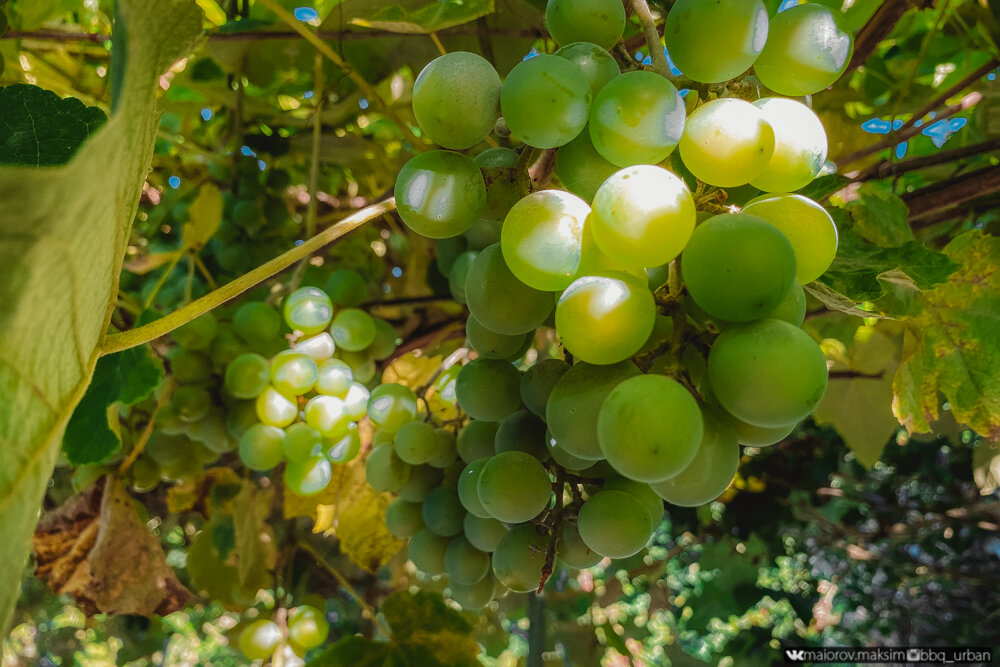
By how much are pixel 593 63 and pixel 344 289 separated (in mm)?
541

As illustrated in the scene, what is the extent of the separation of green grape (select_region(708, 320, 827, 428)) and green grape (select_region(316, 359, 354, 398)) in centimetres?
52

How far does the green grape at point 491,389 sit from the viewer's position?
52cm

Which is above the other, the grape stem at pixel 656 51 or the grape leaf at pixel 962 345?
the grape stem at pixel 656 51

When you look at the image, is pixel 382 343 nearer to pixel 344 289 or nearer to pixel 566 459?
pixel 344 289

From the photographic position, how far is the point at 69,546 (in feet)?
2.90

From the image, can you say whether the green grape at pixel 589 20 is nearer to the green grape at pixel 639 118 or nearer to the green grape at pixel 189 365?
the green grape at pixel 639 118

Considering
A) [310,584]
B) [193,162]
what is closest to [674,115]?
[193,162]

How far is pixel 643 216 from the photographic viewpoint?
1.08 feet

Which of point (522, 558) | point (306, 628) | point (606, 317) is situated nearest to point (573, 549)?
point (522, 558)

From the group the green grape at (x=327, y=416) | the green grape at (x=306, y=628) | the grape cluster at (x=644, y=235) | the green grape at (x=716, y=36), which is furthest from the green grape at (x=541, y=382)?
the green grape at (x=306, y=628)

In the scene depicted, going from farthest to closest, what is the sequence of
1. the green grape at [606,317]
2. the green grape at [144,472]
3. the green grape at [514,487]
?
the green grape at [144,472] < the green grape at [514,487] < the green grape at [606,317]

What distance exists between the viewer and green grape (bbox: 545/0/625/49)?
0.41m

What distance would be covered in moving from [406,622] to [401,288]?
59cm

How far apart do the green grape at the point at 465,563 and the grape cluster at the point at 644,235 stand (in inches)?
6.5
